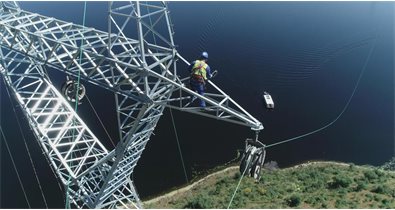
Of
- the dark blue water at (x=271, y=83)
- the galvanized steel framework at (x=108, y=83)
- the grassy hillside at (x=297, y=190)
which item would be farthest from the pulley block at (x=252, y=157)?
the dark blue water at (x=271, y=83)

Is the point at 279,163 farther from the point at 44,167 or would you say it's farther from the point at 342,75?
the point at 44,167

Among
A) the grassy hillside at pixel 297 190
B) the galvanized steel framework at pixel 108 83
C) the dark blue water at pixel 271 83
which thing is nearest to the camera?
the galvanized steel framework at pixel 108 83

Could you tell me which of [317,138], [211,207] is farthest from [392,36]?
[211,207]

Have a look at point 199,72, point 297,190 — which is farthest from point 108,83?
point 297,190

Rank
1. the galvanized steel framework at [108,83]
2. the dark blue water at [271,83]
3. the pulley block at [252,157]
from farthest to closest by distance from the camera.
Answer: the dark blue water at [271,83] → the galvanized steel framework at [108,83] → the pulley block at [252,157]

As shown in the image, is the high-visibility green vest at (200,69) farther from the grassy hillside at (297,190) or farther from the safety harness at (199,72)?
the grassy hillside at (297,190)

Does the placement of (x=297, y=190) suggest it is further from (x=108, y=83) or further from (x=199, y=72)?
(x=108, y=83)

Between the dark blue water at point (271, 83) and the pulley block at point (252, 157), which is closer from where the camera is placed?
the pulley block at point (252, 157)
